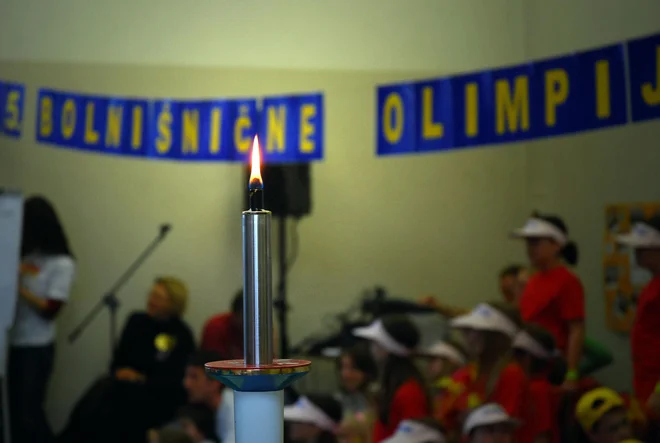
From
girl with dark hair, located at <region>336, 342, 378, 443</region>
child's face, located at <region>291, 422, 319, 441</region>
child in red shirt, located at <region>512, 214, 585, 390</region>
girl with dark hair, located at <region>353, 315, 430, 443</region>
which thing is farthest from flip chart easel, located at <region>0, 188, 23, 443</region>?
child in red shirt, located at <region>512, 214, 585, 390</region>

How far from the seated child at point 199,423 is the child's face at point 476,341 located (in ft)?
3.88

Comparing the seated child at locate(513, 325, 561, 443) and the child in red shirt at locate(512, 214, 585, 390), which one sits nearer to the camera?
the seated child at locate(513, 325, 561, 443)

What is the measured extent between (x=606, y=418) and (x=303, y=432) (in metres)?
1.30

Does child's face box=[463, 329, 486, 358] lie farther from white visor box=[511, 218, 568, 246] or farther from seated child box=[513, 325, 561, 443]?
white visor box=[511, 218, 568, 246]

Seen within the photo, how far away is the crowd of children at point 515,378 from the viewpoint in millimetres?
3418

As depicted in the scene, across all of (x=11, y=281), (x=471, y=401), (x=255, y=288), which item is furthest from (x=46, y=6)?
(x=255, y=288)

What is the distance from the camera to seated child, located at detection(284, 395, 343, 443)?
3893 millimetres

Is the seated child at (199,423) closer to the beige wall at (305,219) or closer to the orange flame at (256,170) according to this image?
the beige wall at (305,219)

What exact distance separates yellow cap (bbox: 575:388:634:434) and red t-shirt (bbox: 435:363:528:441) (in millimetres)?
306

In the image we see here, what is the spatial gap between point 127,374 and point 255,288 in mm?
4289

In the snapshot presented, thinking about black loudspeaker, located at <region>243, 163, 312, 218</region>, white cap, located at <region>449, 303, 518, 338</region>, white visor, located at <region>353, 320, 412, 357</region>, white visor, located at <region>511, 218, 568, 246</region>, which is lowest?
white visor, located at <region>353, 320, 412, 357</region>

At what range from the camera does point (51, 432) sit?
4762 mm

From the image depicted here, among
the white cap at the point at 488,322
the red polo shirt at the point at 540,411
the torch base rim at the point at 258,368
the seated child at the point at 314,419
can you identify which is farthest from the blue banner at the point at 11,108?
the torch base rim at the point at 258,368

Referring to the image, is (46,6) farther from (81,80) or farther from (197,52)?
(197,52)
